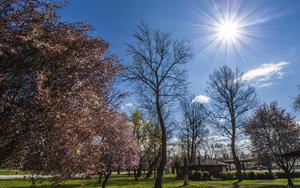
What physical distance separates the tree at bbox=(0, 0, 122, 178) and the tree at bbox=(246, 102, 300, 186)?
869 inches

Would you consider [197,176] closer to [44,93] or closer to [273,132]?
[273,132]

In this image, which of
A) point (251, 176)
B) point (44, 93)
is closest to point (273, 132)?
point (251, 176)

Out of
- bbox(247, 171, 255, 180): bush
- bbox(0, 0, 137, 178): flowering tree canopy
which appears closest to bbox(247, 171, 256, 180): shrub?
bbox(247, 171, 255, 180): bush

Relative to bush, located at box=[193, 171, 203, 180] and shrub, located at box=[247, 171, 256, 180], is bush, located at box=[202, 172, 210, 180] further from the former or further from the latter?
shrub, located at box=[247, 171, 256, 180]

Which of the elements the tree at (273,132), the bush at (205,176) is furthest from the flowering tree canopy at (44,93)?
the bush at (205,176)

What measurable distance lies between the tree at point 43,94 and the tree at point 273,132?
72.4 ft

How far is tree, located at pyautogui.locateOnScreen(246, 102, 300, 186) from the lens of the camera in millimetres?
25016

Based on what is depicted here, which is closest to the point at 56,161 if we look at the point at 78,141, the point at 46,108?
the point at 78,141

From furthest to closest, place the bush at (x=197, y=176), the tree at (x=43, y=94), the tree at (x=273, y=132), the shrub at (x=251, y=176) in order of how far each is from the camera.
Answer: the bush at (x=197, y=176)
the shrub at (x=251, y=176)
the tree at (x=273, y=132)
the tree at (x=43, y=94)

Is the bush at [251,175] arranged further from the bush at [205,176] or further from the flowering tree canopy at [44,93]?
the flowering tree canopy at [44,93]

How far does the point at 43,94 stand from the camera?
19.0 ft

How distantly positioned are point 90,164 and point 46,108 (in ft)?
7.73

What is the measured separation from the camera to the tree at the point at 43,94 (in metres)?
5.86

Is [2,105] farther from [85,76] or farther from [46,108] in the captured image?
[85,76]
